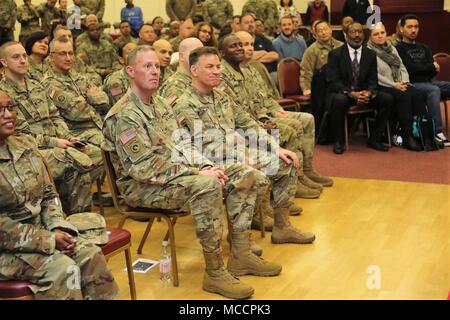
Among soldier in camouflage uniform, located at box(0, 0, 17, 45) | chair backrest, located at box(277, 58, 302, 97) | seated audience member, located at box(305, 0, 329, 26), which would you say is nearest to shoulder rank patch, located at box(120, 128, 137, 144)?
chair backrest, located at box(277, 58, 302, 97)

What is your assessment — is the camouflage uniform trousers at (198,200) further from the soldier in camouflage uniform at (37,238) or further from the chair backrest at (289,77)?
the chair backrest at (289,77)

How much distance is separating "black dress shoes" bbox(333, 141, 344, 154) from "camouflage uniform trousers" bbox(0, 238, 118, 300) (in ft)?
14.4

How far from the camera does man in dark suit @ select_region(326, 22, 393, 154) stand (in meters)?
6.98

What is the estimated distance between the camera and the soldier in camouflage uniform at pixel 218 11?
1024cm

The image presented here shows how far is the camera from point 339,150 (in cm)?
693

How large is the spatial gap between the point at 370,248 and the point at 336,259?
295 millimetres

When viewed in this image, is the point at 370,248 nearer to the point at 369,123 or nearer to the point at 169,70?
the point at 169,70

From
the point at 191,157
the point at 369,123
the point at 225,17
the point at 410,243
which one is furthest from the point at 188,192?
the point at 225,17

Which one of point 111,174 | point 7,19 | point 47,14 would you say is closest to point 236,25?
point 7,19

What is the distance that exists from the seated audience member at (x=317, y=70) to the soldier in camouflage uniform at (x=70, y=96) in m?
2.77

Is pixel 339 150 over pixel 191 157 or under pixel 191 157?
under

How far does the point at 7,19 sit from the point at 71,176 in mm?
5269

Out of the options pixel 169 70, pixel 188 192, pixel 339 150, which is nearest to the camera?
pixel 188 192

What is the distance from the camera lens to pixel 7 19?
29.7 ft
